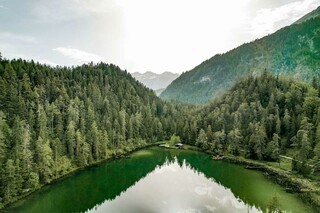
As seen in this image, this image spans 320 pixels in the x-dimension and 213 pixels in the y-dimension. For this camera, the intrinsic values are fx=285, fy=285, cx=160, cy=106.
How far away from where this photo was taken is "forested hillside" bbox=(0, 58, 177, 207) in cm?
6981

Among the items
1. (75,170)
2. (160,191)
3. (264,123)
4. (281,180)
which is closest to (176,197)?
(160,191)

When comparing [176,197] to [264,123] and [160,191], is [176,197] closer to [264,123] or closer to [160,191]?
[160,191]

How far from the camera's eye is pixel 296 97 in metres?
130

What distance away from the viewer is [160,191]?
75875 mm

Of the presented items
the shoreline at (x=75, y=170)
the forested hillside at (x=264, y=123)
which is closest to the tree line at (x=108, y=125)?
the forested hillside at (x=264, y=123)

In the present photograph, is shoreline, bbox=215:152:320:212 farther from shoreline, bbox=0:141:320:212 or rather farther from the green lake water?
the green lake water

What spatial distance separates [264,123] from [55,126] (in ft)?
280

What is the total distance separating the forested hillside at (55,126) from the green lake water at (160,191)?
5.16m

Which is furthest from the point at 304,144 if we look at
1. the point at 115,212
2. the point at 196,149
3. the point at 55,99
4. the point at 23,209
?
the point at 55,99

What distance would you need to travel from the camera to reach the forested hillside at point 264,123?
4053 inches

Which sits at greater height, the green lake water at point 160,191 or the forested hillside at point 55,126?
the forested hillside at point 55,126

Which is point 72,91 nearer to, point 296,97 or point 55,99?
point 55,99

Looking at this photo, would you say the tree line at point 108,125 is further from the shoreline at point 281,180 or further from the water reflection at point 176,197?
the water reflection at point 176,197

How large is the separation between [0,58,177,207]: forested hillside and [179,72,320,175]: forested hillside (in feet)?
107
